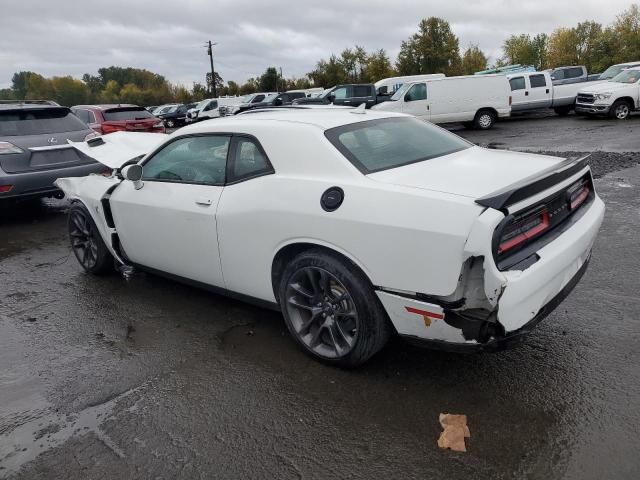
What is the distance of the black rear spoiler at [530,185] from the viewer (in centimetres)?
244

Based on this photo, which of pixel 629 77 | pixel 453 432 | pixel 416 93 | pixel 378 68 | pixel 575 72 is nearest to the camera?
pixel 453 432

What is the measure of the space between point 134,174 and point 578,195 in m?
3.23

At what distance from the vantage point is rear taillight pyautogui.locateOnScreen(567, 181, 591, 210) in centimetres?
313

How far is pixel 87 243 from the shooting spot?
200 inches

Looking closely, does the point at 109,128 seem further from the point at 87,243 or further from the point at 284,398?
the point at 284,398

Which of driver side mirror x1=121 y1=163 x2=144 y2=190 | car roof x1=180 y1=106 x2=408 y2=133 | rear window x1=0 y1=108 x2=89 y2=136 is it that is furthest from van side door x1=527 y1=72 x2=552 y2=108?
driver side mirror x1=121 y1=163 x2=144 y2=190

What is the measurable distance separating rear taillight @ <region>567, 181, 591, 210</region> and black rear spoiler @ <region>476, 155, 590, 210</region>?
0.36 feet

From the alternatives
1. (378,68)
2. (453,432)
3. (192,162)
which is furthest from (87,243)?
(378,68)

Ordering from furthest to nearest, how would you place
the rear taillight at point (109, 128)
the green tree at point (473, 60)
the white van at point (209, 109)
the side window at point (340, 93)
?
1. the green tree at point (473, 60)
2. the white van at point (209, 109)
3. the side window at point (340, 93)
4. the rear taillight at point (109, 128)

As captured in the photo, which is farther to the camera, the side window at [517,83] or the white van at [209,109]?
the white van at [209,109]

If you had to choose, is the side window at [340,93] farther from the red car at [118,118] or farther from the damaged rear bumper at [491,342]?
the damaged rear bumper at [491,342]

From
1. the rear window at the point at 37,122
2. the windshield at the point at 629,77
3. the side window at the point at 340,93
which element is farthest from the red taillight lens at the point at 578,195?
the side window at the point at 340,93

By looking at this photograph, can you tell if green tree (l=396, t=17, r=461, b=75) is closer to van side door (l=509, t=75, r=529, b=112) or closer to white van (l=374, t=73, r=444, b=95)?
white van (l=374, t=73, r=444, b=95)

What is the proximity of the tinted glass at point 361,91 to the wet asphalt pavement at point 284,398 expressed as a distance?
18573mm
